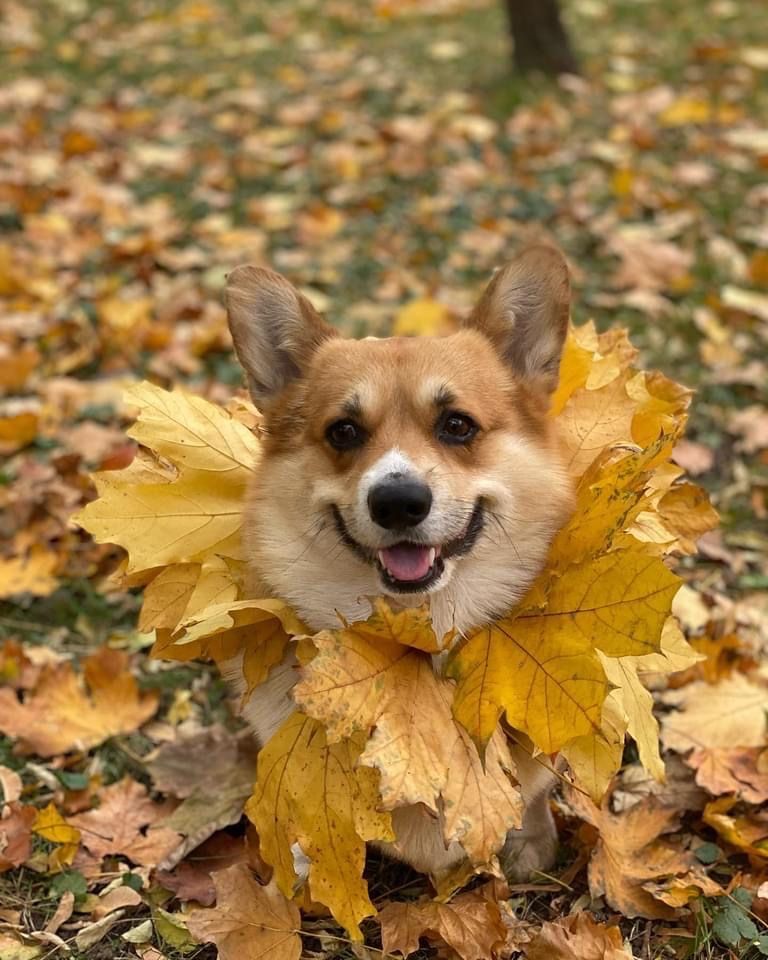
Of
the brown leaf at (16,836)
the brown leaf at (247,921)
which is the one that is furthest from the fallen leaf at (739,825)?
the brown leaf at (16,836)

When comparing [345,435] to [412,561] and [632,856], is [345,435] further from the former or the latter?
[632,856]

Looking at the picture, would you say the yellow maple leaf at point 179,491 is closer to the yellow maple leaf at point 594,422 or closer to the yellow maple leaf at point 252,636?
the yellow maple leaf at point 252,636

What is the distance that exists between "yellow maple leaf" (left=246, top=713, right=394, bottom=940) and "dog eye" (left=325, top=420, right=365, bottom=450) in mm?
667

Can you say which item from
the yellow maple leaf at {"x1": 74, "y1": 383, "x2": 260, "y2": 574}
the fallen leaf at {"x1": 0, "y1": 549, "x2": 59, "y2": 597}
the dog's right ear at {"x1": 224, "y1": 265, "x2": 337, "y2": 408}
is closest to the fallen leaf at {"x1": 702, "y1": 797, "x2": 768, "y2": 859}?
the yellow maple leaf at {"x1": 74, "y1": 383, "x2": 260, "y2": 574}

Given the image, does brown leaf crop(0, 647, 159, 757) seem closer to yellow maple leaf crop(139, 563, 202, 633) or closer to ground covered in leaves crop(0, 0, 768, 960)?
ground covered in leaves crop(0, 0, 768, 960)

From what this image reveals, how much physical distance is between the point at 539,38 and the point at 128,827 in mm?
6771

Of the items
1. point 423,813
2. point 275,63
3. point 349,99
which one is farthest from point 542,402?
point 275,63

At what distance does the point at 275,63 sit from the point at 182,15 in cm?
186

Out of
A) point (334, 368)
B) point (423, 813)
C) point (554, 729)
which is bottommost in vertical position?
point (423, 813)

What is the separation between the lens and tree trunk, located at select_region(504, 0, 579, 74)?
7633 millimetres

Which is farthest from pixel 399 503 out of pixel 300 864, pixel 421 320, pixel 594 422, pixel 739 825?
pixel 421 320

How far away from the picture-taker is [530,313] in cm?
256

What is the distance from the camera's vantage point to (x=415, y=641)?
211cm

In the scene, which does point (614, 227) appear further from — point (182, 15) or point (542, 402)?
point (182, 15)
